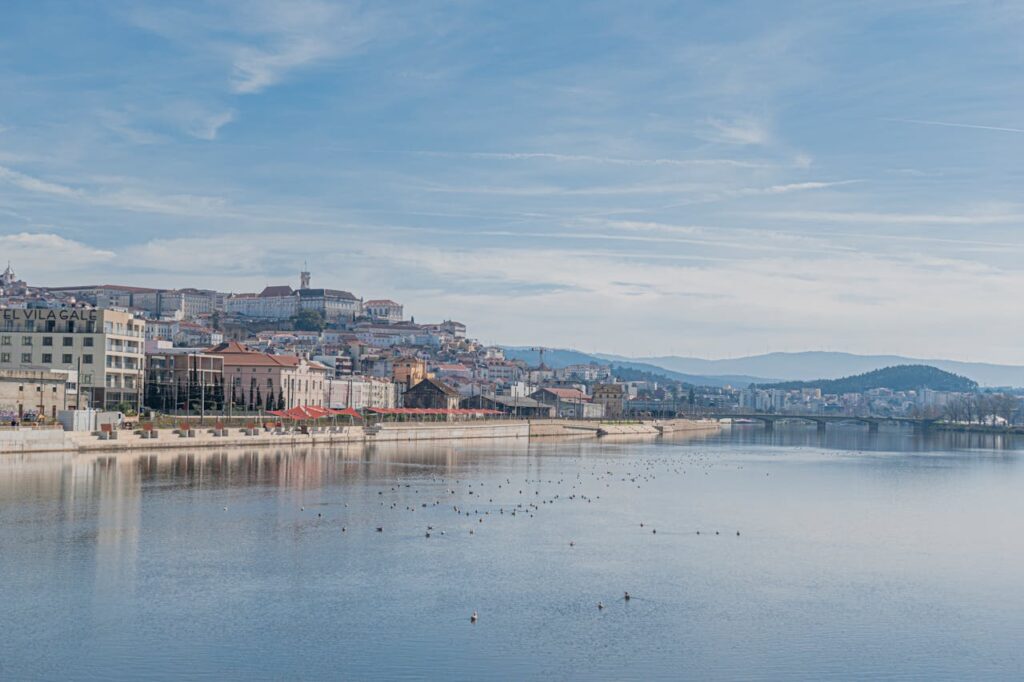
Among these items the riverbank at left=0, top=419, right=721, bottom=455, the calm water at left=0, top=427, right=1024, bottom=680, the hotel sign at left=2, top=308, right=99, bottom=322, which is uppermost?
the hotel sign at left=2, top=308, right=99, bottom=322

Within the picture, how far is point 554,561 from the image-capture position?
32688mm

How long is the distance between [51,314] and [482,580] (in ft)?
199

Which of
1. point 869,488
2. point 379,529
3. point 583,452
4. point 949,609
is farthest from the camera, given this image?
point 583,452

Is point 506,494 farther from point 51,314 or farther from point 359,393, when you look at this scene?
point 359,393

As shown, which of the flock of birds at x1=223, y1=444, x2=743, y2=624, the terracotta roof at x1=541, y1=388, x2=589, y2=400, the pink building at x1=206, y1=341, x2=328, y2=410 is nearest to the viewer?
the flock of birds at x1=223, y1=444, x2=743, y2=624

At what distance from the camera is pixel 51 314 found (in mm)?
81500

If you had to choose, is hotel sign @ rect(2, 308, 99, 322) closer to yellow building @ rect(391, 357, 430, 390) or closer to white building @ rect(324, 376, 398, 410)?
white building @ rect(324, 376, 398, 410)

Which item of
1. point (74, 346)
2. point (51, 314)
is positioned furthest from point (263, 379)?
point (74, 346)

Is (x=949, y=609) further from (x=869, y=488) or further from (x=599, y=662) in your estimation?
(x=869, y=488)

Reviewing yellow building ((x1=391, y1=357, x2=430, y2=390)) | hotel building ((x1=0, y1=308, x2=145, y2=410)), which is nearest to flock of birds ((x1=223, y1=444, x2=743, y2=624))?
hotel building ((x1=0, y1=308, x2=145, y2=410))

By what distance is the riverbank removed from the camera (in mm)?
58688

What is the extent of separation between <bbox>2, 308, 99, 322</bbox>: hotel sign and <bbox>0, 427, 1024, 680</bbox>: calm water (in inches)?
1052

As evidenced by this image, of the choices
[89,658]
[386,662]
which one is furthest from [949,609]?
[89,658]

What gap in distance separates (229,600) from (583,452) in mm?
69217
